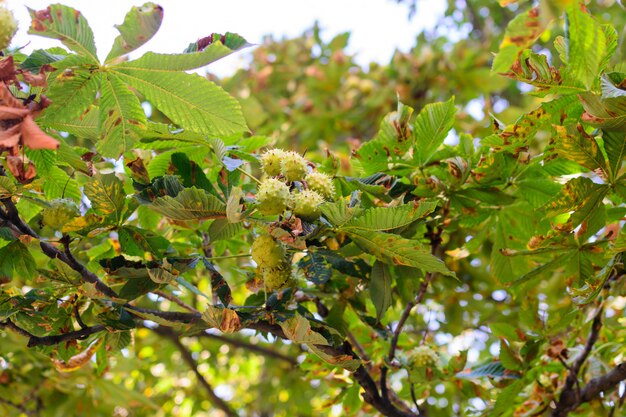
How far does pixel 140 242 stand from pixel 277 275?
29cm

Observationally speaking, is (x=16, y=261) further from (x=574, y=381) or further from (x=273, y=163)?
(x=574, y=381)

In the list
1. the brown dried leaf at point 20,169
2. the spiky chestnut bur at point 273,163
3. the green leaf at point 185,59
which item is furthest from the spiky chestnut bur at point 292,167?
the brown dried leaf at point 20,169

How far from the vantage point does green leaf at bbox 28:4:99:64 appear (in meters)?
1.05

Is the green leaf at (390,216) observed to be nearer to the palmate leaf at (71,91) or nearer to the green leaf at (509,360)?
the palmate leaf at (71,91)

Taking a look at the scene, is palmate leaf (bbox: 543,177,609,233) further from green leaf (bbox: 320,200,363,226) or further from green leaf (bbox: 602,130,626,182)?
green leaf (bbox: 320,200,363,226)

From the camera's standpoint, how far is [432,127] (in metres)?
1.47

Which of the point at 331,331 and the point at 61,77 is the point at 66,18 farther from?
the point at 331,331

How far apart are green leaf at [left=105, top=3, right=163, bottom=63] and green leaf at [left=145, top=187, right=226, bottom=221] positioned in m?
0.26

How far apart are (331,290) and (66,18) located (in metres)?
0.81

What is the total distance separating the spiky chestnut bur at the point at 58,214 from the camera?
1267 millimetres

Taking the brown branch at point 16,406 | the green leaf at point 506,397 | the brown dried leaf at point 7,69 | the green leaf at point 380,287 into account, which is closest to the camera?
the brown dried leaf at point 7,69

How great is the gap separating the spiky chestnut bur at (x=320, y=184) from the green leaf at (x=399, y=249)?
0.10m

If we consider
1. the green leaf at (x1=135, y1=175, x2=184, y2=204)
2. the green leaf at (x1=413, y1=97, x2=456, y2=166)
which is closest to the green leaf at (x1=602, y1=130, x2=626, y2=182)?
the green leaf at (x1=413, y1=97, x2=456, y2=166)

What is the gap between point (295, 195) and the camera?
47.4 inches
